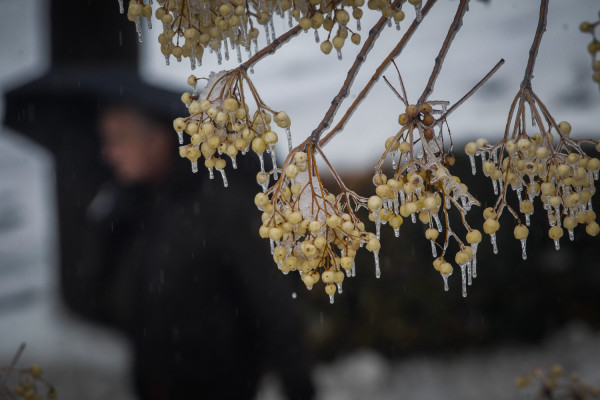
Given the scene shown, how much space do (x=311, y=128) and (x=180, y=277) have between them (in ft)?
1.49

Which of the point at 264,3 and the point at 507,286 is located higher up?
the point at 264,3

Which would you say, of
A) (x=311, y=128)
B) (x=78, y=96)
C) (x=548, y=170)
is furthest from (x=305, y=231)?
(x=78, y=96)

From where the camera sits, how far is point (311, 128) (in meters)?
1.15

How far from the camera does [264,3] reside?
1.77 ft

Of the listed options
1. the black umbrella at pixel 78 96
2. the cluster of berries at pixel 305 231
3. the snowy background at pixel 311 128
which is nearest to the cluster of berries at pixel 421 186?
the cluster of berries at pixel 305 231

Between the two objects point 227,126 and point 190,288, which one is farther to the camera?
point 190,288

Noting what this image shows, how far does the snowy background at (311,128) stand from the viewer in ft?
3.60

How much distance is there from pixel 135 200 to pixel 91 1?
18.5 inches

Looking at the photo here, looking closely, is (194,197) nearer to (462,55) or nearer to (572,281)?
(462,55)

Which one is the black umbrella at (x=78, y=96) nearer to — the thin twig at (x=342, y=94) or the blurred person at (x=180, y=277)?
the blurred person at (x=180, y=277)

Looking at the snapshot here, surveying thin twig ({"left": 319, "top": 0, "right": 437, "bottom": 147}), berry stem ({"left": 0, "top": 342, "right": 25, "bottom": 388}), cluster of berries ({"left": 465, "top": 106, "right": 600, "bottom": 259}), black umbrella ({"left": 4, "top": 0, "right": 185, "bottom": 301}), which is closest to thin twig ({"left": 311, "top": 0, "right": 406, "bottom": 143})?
thin twig ({"left": 319, "top": 0, "right": 437, "bottom": 147})

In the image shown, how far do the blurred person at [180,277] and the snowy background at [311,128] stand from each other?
6 cm

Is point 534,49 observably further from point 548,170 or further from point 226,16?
point 226,16

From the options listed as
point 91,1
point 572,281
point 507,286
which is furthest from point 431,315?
point 91,1
